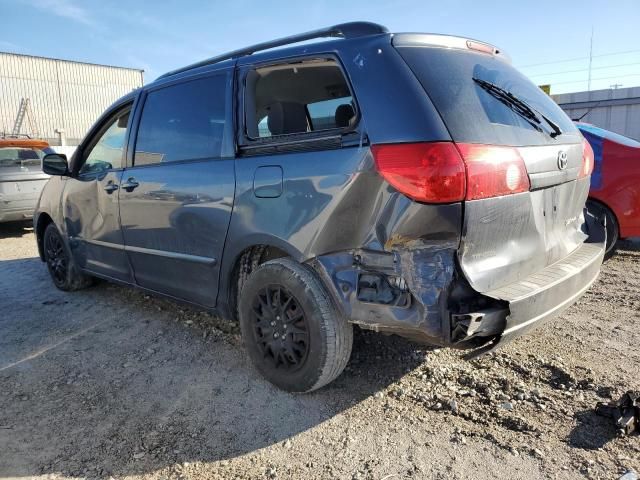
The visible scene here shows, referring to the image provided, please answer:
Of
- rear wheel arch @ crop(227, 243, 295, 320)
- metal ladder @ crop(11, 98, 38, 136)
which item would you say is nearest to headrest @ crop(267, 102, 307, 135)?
rear wheel arch @ crop(227, 243, 295, 320)

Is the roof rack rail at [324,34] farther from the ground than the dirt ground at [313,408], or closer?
farther from the ground

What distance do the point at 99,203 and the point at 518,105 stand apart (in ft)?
10.7

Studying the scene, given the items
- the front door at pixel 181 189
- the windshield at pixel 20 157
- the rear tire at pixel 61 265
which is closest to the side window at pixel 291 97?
the front door at pixel 181 189

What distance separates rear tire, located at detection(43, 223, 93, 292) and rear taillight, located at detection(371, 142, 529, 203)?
370 centimetres

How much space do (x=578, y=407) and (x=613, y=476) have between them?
523mm

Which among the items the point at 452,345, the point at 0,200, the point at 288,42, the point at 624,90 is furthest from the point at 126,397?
the point at 624,90

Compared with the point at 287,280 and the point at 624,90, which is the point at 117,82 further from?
the point at 287,280

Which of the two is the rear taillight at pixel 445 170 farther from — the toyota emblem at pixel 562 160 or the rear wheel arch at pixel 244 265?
the rear wheel arch at pixel 244 265

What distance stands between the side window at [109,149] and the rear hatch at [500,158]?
2.52 meters

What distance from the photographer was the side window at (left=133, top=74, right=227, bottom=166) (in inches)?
122

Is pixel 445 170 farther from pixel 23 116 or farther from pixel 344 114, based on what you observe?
pixel 23 116

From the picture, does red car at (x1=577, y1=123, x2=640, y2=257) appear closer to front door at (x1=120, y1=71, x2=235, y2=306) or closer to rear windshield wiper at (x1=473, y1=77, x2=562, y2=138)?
rear windshield wiper at (x1=473, y1=77, x2=562, y2=138)

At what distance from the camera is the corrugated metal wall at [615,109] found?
17016mm

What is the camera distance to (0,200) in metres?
7.65
